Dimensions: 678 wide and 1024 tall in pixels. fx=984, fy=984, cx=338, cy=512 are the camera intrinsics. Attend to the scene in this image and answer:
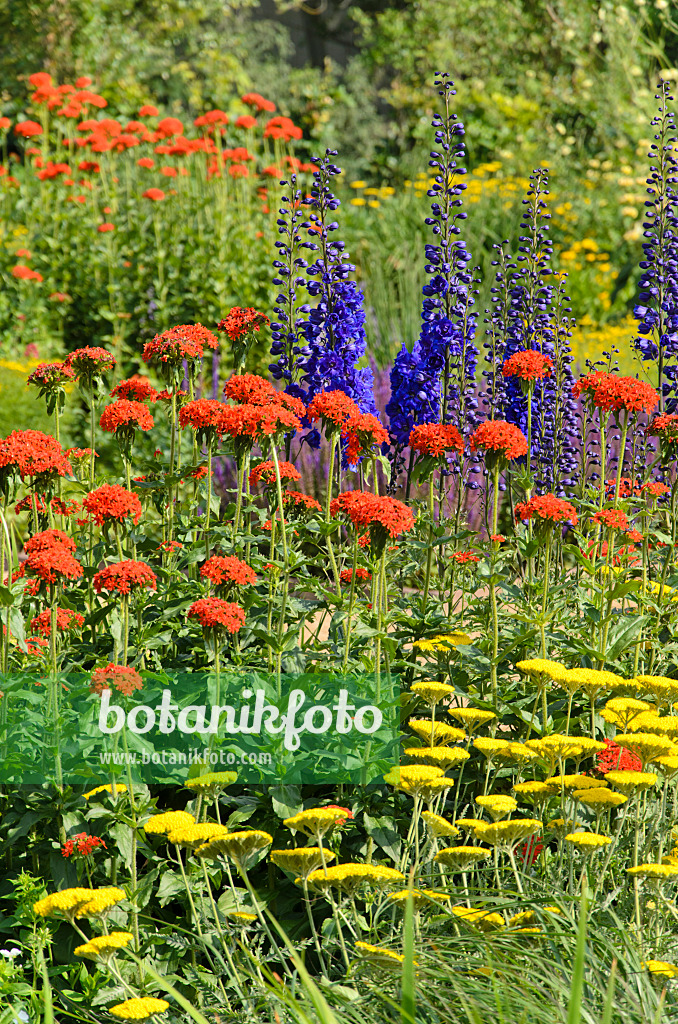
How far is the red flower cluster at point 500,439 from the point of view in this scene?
2.48 m

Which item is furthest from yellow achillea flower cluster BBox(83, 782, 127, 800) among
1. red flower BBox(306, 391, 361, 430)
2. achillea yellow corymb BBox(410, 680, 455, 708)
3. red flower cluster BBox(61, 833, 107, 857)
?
red flower BBox(306, 391, 361, 430)

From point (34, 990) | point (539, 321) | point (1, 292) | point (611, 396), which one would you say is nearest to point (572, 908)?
point (34, 990)

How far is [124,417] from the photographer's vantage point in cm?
254

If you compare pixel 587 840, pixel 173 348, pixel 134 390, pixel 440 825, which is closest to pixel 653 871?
pixel 587 840

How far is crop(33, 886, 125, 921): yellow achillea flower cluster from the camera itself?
1772 millimetres

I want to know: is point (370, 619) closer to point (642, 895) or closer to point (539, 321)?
point (642, 895)

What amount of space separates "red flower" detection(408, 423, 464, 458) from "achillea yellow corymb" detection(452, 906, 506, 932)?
121 cm

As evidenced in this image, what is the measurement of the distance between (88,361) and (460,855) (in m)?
1.65

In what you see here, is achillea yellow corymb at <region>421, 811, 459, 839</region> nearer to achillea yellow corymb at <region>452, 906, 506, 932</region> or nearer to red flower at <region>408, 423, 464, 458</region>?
achillea yellow corymb at <region>452, 906, 506, 932</region>

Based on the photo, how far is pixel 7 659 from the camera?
2.49m

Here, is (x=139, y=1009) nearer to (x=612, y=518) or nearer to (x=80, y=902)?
(x=80, y=902)

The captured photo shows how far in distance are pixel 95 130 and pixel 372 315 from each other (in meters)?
2.53

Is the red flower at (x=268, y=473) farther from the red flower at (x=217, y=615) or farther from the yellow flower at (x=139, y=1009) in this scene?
the yellow flower at (x=139, y=1009)

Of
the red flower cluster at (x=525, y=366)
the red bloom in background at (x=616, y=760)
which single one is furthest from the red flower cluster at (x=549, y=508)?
the red bloom in background at (x=616, y=760)
